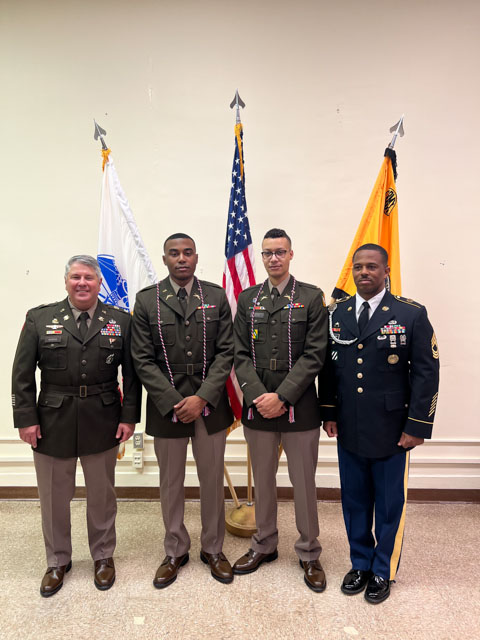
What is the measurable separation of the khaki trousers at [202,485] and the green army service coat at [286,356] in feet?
0.81

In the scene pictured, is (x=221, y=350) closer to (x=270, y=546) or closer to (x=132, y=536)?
(x=270, y=546)

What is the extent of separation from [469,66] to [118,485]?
418 centimetres

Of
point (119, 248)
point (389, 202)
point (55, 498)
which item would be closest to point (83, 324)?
point (119, 248)

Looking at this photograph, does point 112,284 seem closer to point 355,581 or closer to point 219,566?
point 219,566

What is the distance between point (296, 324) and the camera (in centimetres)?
213

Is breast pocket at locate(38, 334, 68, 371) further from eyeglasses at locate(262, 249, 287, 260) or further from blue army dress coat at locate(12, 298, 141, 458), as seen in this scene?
eyeglasses at locate(262, 249, 287, 260)

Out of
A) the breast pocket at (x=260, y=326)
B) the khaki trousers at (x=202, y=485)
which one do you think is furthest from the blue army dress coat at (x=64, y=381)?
the breast pocket at (x=260, y=326)

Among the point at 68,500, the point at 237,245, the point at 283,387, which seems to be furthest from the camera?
the point at 237,245

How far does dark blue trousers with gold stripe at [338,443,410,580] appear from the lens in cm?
199

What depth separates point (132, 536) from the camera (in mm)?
2631

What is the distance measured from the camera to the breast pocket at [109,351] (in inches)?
82.4

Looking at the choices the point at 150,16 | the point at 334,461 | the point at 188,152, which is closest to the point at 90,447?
the point at 334,461

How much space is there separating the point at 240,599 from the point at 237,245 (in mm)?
1973

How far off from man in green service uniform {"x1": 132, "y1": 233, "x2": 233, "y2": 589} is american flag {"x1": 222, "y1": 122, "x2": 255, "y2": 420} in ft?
1.18
